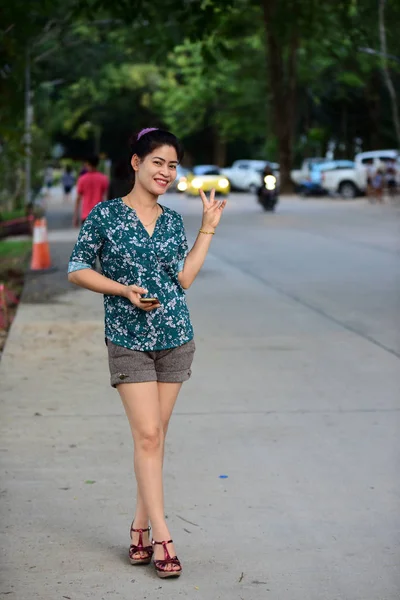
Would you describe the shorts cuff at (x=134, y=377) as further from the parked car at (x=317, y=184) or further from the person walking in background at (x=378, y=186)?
the parked car at (x=317, y=184)

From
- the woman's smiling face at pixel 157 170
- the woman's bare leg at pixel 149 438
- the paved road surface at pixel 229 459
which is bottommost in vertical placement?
the paved road surface at pixel 229 459

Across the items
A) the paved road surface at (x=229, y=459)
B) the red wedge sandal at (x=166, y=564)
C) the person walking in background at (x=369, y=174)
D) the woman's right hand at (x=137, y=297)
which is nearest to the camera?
the woman's right hand at (x=137, y=297)

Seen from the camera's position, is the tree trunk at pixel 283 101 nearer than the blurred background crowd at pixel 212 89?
No

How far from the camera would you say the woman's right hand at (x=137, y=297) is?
459cm

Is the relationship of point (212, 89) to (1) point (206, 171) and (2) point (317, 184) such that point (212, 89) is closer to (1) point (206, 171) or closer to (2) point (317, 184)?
(1) point (206, 171)

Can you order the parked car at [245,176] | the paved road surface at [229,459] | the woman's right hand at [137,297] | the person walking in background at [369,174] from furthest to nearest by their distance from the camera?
the parked car at [245,176] → the person walking in background at [369,174] → the paved road surface at [229,459] → the woman's right hand at [137,297]

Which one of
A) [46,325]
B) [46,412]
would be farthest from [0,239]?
[46,412]

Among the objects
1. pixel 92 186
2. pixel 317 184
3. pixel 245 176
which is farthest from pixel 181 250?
pixel 245 176

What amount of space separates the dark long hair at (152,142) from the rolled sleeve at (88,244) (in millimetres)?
294

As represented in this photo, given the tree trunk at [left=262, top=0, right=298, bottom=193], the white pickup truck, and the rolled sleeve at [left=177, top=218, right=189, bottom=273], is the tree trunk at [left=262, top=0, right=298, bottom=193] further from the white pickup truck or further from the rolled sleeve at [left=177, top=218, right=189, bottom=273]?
the rolled sleeve at [left=177, top=218, right=189, bottom=273]

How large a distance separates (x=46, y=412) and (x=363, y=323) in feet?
16.6

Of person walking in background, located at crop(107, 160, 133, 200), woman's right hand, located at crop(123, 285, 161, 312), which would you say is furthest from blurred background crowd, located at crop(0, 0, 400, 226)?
woman's right hand, located at crop(123, 285, 161, 312)

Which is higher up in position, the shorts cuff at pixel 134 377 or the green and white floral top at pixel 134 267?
the green and white floral top at pixel 134 267

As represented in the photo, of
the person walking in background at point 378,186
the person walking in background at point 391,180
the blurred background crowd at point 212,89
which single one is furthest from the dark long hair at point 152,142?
the person walking in background at point 391,180
